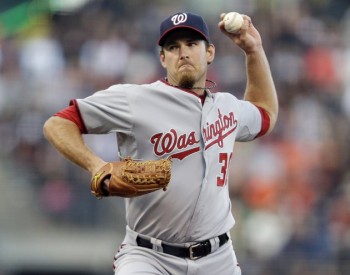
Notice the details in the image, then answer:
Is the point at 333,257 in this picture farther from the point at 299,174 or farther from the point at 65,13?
the point at 65,13

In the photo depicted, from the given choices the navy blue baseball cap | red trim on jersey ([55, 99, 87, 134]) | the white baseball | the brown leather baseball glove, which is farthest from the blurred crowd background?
the brown leather baseball glove

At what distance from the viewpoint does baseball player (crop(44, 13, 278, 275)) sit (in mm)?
4227

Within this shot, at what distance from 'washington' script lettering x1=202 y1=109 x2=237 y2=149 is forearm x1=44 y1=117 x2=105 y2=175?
26.5 inches

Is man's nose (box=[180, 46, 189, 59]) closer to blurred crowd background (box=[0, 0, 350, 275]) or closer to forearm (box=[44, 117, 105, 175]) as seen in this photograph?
forearm (box=[44, 117, 105, 175])

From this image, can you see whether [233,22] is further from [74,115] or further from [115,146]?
[115,146]

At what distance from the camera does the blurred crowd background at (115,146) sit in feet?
28.8

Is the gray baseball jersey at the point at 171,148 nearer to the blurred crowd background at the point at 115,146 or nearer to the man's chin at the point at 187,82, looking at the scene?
the man's chin at the point at 187,82

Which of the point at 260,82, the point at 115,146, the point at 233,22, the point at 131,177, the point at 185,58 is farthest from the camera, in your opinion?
the point at 115,146

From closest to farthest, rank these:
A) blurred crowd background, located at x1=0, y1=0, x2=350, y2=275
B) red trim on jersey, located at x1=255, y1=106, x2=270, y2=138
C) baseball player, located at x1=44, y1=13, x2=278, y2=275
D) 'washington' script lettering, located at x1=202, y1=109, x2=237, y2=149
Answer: baseball player, located at x1=44, y1=13, x2=278, y2=275, 'washington' script lettering, located at x1=202, y1=109, x2=237, y2=149, red trim on jersey, located at x1=255, y1=106, x2=270, y2=138, blurred crowd background, located at x1=0, y1=0, x2=350, y2=275

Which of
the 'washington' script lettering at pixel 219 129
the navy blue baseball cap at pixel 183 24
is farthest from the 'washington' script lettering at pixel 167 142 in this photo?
the navy blue baseball cap at pixel 183 24

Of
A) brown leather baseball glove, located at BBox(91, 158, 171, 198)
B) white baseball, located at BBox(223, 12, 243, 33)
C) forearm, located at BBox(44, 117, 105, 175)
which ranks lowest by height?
brown leather baseball glove, located at BBox(91, 158, 171, 198)

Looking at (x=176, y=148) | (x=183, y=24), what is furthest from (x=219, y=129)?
(x=183, y=24)

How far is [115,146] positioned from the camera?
913cm

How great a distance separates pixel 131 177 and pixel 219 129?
0.81 meters
